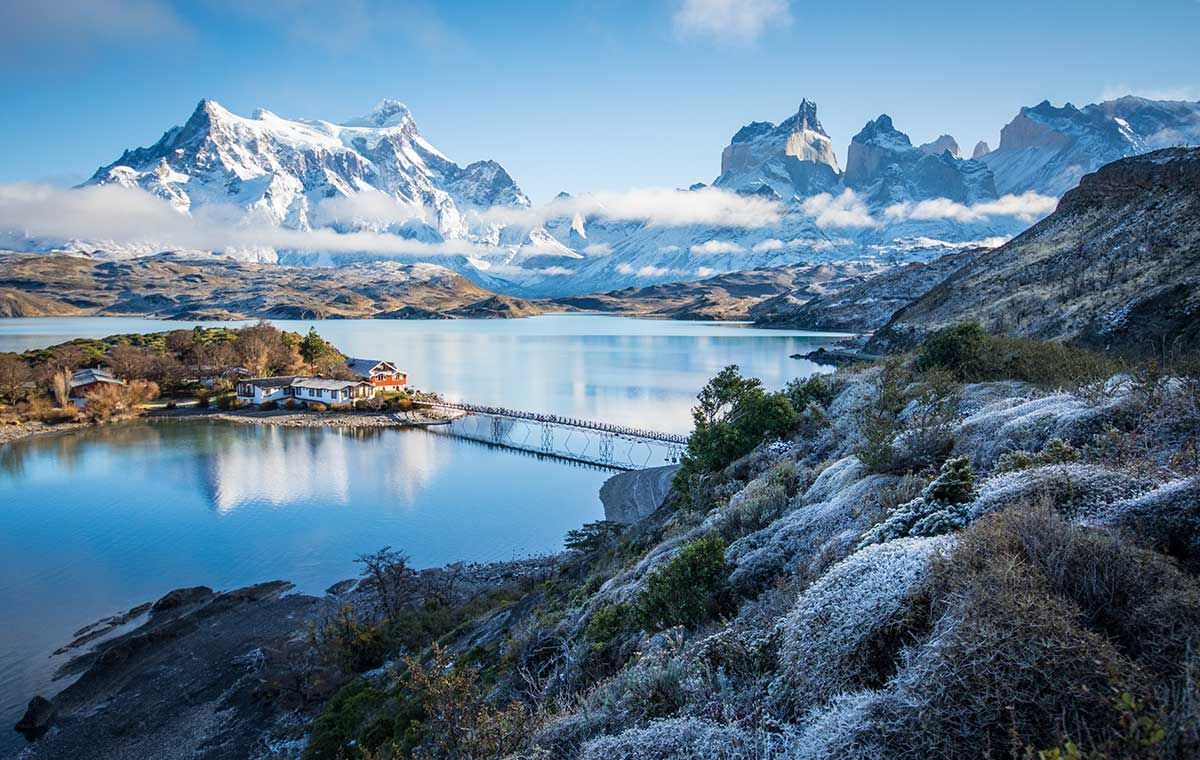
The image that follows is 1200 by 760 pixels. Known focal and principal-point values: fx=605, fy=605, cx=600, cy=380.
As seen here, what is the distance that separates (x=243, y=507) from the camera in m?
36.5

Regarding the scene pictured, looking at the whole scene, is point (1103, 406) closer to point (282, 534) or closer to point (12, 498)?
point (282, 534)

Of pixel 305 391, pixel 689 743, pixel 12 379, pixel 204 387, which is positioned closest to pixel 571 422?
pixel 305 391

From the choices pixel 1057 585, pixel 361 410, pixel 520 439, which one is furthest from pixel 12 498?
pixel 1057 585

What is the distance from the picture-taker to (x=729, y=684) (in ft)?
19.0

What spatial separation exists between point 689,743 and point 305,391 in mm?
Result: 71448

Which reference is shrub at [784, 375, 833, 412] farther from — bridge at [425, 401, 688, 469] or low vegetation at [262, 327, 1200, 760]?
bridge at [425, 401, 688, 469]

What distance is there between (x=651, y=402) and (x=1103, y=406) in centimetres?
5558

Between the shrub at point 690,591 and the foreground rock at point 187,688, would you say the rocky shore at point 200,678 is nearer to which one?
the foreground rock at point 187,688

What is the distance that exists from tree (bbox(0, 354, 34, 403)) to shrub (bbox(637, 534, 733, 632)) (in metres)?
78.5

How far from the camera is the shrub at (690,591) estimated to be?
864cm

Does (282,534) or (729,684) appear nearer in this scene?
(729,684)

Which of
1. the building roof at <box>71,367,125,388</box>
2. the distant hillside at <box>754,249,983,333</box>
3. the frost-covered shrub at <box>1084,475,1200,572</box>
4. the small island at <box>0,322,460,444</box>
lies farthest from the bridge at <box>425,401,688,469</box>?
the distant hillside at <box>754,249,983,333</box>

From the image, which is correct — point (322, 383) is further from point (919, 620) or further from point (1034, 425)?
point (919, 620)

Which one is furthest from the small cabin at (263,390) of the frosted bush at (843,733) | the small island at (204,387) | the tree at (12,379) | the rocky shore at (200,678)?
the frosted bush at (843,733)
